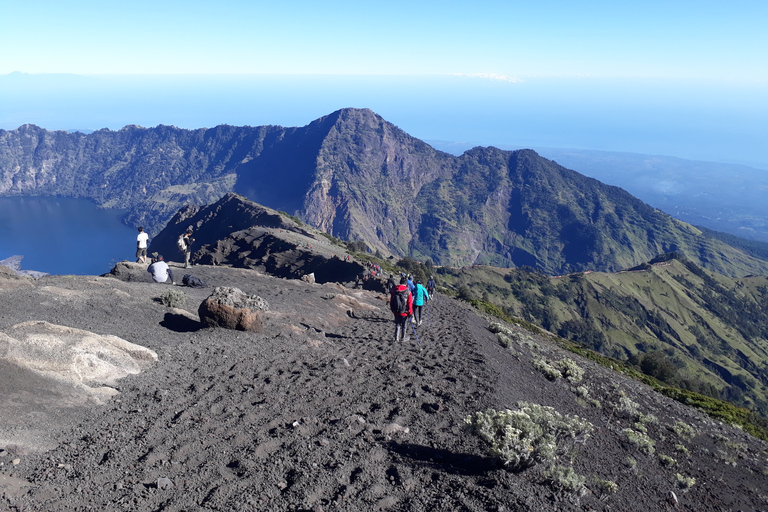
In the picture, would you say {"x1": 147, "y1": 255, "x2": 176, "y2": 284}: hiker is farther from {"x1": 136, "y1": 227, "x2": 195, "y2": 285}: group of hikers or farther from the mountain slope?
the mountain slope

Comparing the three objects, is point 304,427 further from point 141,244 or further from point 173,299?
point 141,244

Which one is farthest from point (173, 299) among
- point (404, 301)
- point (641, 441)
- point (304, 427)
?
point (641, 441)

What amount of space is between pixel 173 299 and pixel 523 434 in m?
13.7

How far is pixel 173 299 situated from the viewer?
16.1 metres

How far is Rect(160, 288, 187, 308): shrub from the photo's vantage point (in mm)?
16062

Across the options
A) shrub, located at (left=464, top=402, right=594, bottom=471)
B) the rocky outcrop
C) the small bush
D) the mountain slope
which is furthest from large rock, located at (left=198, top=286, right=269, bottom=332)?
the mountain slope

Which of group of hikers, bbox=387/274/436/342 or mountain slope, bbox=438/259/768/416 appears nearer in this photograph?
group of hikers, bbox=387/274/436/342

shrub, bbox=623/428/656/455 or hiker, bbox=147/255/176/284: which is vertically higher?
hiker, bbox=147/255/176/284

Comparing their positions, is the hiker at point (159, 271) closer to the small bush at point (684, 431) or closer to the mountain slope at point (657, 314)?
the small bush at point (684, 431)

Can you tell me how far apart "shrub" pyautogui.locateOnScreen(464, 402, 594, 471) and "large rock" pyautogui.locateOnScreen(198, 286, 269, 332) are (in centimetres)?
887

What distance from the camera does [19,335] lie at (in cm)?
969

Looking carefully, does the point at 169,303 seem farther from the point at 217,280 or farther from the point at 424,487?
the point at 424,487

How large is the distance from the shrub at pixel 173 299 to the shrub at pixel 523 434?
12493 mm

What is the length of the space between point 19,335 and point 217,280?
14.1m
